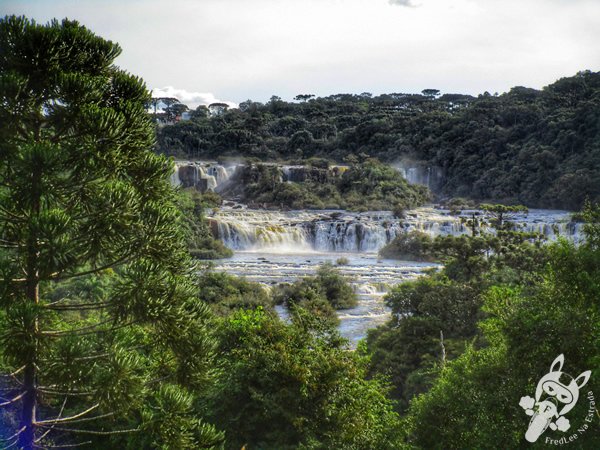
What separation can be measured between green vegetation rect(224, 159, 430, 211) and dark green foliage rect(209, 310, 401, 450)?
37.9 metres

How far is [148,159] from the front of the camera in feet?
23.6

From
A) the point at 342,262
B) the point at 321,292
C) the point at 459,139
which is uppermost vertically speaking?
the point at 459,139

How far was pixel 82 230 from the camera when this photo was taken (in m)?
6.19

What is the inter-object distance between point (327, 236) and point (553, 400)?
30614 millimetres

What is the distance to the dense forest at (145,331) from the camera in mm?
6051

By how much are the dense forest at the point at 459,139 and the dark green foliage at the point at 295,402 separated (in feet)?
126

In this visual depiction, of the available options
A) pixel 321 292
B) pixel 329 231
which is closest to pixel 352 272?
pixel 321 292

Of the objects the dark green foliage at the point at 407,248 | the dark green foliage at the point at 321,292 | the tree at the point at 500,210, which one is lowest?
the dark green foliage at the point at 321,292

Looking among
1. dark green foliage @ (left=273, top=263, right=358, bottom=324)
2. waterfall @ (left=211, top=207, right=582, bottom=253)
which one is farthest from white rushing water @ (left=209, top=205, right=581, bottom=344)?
dark green foliage @ (left=273, top=263, right=358, bottom=324)

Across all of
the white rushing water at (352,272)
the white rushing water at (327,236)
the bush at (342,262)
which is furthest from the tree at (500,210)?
the bush at (342,262)

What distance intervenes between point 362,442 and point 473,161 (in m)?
53.1

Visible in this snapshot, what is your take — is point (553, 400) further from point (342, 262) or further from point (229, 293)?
point (342, 262)

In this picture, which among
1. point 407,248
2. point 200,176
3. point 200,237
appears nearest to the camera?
point 407,248

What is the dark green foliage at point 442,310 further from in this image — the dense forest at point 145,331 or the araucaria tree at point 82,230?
the araucaria tree at point 82,230
